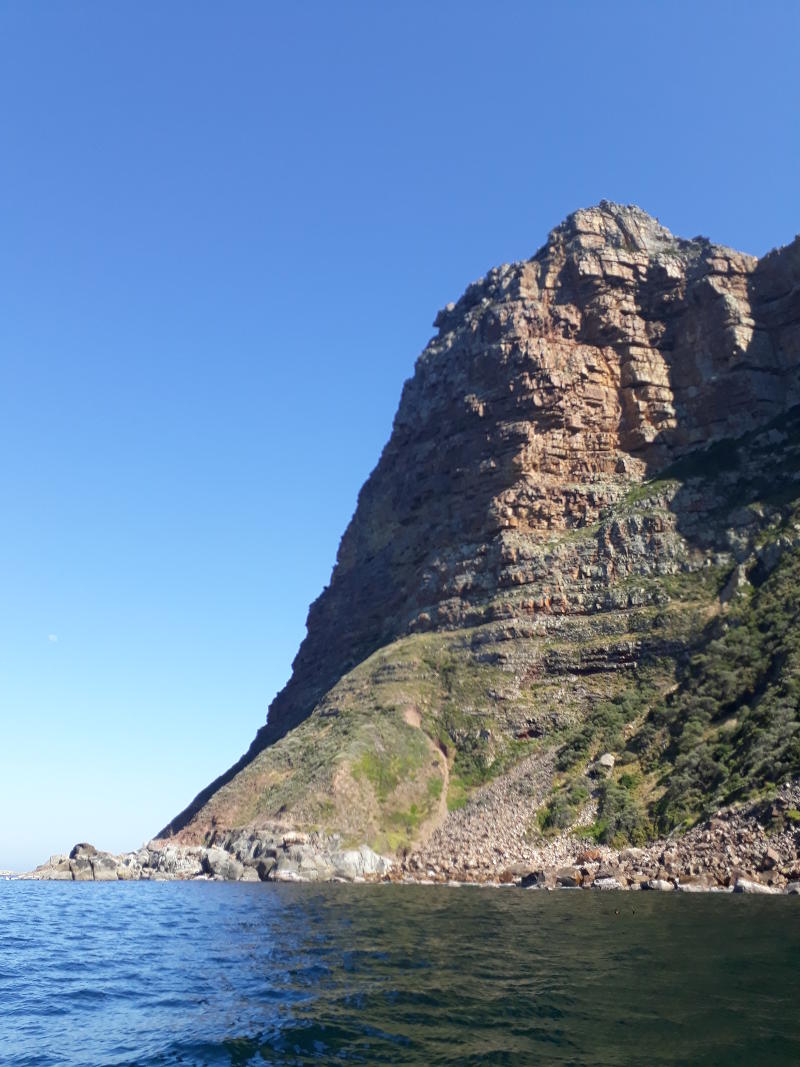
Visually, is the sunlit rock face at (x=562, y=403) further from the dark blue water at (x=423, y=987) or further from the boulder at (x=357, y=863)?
the dark blue water at (x=423, y=987)

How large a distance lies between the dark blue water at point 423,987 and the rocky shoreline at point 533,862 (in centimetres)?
617

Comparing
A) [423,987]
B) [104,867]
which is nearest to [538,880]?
[423,987]

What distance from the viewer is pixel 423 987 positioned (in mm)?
18828

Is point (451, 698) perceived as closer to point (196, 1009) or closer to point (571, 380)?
point (571, 380)

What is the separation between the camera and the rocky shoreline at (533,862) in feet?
130

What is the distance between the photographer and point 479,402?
11138 cm

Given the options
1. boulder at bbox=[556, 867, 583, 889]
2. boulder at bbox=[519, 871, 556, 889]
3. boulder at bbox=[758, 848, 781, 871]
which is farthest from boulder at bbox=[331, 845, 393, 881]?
boulder at bbox=[758, 848, 781, 871]

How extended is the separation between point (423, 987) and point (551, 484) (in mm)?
84549

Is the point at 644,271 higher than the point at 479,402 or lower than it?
higher

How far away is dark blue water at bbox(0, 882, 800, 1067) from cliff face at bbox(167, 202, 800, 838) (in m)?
44.8

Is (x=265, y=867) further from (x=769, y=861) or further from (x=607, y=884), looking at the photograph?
(x=769, y=861)

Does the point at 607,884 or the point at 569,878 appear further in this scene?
the point at 569,878

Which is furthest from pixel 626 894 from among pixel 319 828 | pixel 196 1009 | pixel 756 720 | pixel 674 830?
pixel 319 828

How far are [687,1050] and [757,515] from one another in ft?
252
